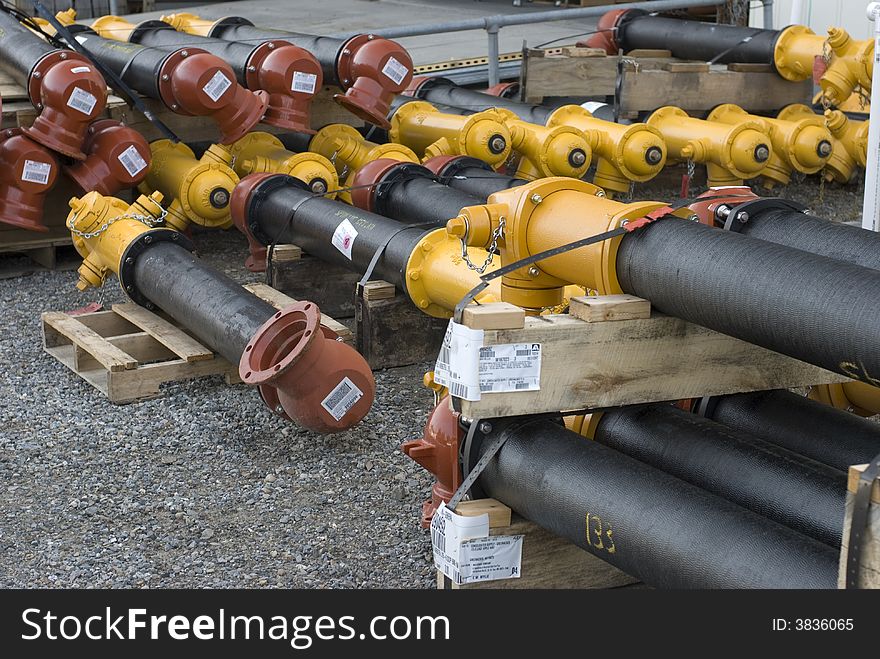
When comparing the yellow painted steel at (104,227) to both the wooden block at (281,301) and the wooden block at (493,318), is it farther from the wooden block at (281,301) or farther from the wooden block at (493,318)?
the wooden block at (493,318)

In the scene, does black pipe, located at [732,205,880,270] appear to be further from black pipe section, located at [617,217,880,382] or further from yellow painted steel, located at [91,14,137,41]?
yellow painted steel, located at [91,14,137,41]

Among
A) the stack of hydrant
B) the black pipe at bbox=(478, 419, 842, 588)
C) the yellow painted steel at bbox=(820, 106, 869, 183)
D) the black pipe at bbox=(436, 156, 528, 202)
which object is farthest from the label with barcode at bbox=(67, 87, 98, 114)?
the yellow painted steel at bbox=(820, 106, 869, 183)

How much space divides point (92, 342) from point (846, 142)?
4.21 metres

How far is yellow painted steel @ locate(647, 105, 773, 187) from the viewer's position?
19.6ft

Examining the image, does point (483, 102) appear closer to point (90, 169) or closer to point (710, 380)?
point (90, 169)

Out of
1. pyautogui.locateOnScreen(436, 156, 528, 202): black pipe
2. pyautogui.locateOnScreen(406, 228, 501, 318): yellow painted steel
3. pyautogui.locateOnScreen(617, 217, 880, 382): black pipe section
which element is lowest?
pyautogui.locateOnScreen(406, 228, 501, 318): yellow painted steel

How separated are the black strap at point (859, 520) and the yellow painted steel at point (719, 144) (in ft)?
14.7

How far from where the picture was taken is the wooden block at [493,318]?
88.7 inches

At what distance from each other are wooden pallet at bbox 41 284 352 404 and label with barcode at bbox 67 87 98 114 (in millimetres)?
997
